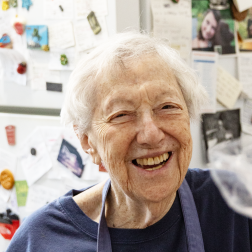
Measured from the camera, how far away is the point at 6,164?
5.64ft

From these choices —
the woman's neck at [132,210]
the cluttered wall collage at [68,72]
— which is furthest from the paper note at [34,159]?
the woman's neck at [132,210]

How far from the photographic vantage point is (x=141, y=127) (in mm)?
976

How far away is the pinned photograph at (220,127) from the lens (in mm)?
1708

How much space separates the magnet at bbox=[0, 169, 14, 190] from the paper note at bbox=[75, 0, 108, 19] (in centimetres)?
86

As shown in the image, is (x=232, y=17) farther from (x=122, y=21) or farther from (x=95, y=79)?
(x=95, y=79)

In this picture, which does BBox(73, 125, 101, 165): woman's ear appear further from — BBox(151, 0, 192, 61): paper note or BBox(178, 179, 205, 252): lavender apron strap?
BBox(151, 0, 192, 61): paper note

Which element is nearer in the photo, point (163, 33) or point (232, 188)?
point (232, 188)

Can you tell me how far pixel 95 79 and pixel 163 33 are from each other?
0.63m

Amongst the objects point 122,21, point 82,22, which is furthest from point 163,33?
point 82,22

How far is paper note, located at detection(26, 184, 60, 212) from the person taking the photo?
1.59 meters

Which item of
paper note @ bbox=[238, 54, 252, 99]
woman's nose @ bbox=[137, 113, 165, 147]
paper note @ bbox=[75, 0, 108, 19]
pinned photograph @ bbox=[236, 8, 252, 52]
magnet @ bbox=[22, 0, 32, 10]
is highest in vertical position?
magnet @ bbox=[22, 0, 32, 10]

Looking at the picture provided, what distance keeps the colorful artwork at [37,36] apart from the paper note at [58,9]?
0.06 meters

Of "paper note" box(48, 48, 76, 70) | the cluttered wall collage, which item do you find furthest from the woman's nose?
"paper note" box(48, 48, 76, 70)

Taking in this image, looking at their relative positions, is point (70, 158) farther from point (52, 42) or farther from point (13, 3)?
point (13, 3)
